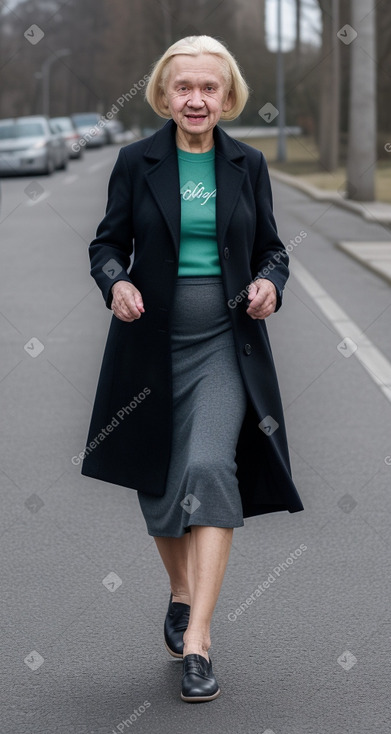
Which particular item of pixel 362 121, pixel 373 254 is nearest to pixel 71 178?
pixel 362 121

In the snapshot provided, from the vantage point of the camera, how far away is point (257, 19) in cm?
12938

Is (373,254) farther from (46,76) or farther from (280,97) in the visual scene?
(46,76)

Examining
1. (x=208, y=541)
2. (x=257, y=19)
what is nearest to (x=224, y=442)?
(x=208, y=541)

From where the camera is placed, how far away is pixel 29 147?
34.5 m

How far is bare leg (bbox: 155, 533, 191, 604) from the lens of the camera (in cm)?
409

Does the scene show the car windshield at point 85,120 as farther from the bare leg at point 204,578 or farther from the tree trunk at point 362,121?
the bare leg at point 204,578

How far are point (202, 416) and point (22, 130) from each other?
33672mm

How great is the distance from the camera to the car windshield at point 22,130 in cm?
3622

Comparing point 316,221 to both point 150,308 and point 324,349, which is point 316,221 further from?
point 150,308

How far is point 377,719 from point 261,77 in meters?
79.4

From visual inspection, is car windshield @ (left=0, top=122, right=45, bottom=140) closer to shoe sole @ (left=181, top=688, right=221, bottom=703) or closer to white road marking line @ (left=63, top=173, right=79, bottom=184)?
white road marking line @ (left=63, top=173, right=79, bottom=184)

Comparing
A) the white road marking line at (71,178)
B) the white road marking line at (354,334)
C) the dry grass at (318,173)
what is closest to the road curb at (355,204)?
the dry grass at (318,173)

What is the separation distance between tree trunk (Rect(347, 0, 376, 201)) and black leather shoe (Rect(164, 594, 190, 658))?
2033 centimetres

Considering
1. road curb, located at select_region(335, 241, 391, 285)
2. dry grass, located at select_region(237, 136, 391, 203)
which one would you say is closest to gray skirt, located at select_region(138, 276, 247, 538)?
road curb, located at select_region(335, 241, 391, 285)
